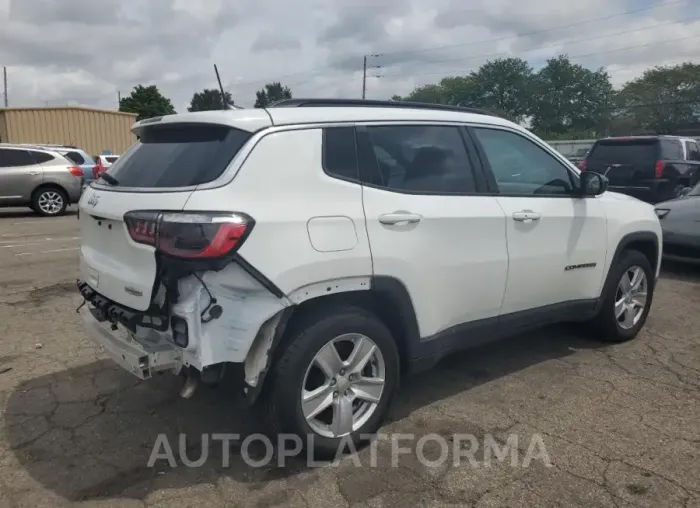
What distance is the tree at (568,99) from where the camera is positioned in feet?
256

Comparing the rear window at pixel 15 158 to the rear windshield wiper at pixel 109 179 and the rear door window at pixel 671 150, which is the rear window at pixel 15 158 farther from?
the rear door window at pixel 671 150

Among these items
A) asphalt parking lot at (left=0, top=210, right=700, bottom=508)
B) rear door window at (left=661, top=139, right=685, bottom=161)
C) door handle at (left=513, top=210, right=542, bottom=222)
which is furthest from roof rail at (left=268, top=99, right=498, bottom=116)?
rear door window at (left=661, top=139, right=685, bottom=161)

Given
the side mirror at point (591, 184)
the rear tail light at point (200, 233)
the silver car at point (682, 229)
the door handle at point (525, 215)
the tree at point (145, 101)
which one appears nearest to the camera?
the rear tail light at point (200, 233)

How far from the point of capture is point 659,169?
10.7 m

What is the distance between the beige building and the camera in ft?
94.0

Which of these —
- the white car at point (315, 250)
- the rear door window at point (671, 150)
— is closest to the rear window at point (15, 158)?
the white car at point (315, 250)

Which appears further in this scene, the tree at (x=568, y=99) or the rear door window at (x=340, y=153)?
the tree at (x=568, y=99)

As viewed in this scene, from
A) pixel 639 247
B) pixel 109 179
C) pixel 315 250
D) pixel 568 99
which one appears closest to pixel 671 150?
pixel 639 247

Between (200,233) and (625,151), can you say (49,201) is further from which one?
(200,233)

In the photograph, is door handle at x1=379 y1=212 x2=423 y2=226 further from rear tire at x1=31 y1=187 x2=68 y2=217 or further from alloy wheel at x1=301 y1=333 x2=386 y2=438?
rear tire at x1=31 y1=187 x2=68 y2=217

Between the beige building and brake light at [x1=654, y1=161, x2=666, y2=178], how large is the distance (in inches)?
1002

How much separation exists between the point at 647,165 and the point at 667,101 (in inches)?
2461

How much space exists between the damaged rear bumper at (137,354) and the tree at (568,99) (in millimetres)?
80835

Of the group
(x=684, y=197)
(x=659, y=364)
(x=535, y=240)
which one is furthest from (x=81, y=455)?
(x=684, y=197)
